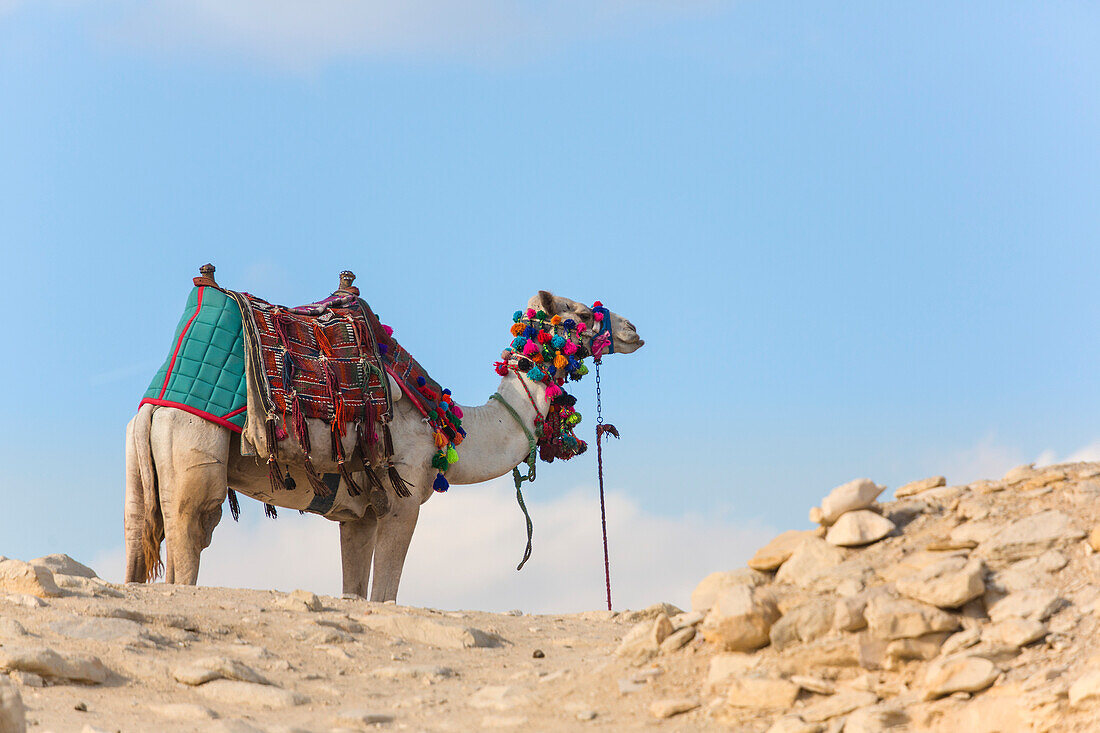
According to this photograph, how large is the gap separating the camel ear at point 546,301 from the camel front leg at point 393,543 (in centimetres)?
249

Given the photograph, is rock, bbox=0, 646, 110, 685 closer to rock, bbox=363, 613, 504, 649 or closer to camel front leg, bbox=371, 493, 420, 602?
rock, bbox=363, 613, 504, 649

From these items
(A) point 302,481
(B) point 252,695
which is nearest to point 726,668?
(B) point 252,695

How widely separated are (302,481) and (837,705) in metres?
6.79

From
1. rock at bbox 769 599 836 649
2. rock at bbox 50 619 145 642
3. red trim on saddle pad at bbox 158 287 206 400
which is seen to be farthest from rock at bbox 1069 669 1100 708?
red trim on saddle pad at bbox 158 287 206 400

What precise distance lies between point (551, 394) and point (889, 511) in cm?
621

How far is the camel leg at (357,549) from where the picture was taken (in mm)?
12766

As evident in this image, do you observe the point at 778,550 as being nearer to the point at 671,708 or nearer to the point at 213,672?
the point at 671,708

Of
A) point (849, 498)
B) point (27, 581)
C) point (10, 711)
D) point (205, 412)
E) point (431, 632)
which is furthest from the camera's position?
point (205, 412)

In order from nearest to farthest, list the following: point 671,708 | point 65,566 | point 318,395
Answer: point 671,708
point 65,566
point 318,395

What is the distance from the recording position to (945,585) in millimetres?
6605

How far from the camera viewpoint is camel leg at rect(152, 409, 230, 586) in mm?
11125

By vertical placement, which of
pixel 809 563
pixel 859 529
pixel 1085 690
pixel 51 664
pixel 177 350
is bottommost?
pixel 1085 690

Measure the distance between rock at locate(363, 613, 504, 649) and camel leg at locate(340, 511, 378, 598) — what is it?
10.2ft

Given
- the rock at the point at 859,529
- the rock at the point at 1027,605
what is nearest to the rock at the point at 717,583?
the rock at the point at 859,529
